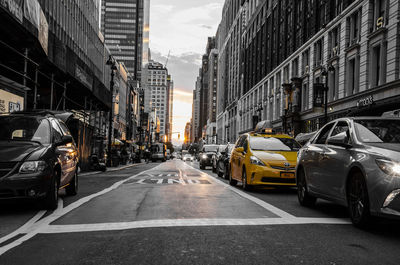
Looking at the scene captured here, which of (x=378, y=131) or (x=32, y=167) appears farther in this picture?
(x=32, y=167)

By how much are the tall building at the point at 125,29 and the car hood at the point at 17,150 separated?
527ft

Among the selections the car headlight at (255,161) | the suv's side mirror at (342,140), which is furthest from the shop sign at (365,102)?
the suv's side mirror at (342,140)

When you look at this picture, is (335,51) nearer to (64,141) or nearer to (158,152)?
(64,141)

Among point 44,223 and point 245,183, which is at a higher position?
point 245,183

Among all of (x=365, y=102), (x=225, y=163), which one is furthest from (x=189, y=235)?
(x=365, y=102)

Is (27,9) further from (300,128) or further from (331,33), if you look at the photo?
(300,128)

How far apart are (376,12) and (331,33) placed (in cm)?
829

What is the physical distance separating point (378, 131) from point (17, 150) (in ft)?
18.8

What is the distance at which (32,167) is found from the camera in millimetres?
6953

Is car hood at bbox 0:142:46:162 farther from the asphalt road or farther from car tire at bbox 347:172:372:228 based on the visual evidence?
car tire at bbox 347:172:372:228

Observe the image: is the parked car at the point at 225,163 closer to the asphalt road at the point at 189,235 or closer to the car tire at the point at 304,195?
the car tire at the point at 304,195

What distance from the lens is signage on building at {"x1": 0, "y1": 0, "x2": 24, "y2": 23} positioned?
13.7 m

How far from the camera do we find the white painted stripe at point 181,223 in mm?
5664

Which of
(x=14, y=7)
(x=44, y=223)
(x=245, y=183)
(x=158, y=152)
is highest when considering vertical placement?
(x=14, y=7)
